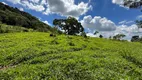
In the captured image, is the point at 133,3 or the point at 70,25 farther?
the point at 70,25

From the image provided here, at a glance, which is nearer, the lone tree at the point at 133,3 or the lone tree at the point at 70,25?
the lone tree at the point at 133,3

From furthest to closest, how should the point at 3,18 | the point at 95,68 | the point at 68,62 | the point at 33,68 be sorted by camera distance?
the point at 3,18, the point at 68,62, the point at 95,68, the point at 33,68

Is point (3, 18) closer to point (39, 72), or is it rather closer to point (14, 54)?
point (14, 54)

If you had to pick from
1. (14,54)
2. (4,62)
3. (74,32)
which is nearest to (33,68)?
(4,62)

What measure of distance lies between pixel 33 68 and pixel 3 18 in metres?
122

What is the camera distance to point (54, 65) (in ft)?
57.8

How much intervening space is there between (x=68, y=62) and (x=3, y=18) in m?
121

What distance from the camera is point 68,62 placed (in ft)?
61.0

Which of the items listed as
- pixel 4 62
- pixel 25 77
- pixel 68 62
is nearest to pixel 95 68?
pixel 68 62

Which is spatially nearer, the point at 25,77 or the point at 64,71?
the point at 25,77

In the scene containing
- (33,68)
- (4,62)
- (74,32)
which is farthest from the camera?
(74,32)

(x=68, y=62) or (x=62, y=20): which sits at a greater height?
(x=62, y=20)

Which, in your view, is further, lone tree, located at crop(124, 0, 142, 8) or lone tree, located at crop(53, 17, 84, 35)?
lone tree, located at crop(53, 17, 84, 35)

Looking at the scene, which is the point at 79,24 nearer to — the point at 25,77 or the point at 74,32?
the point at 74,32
